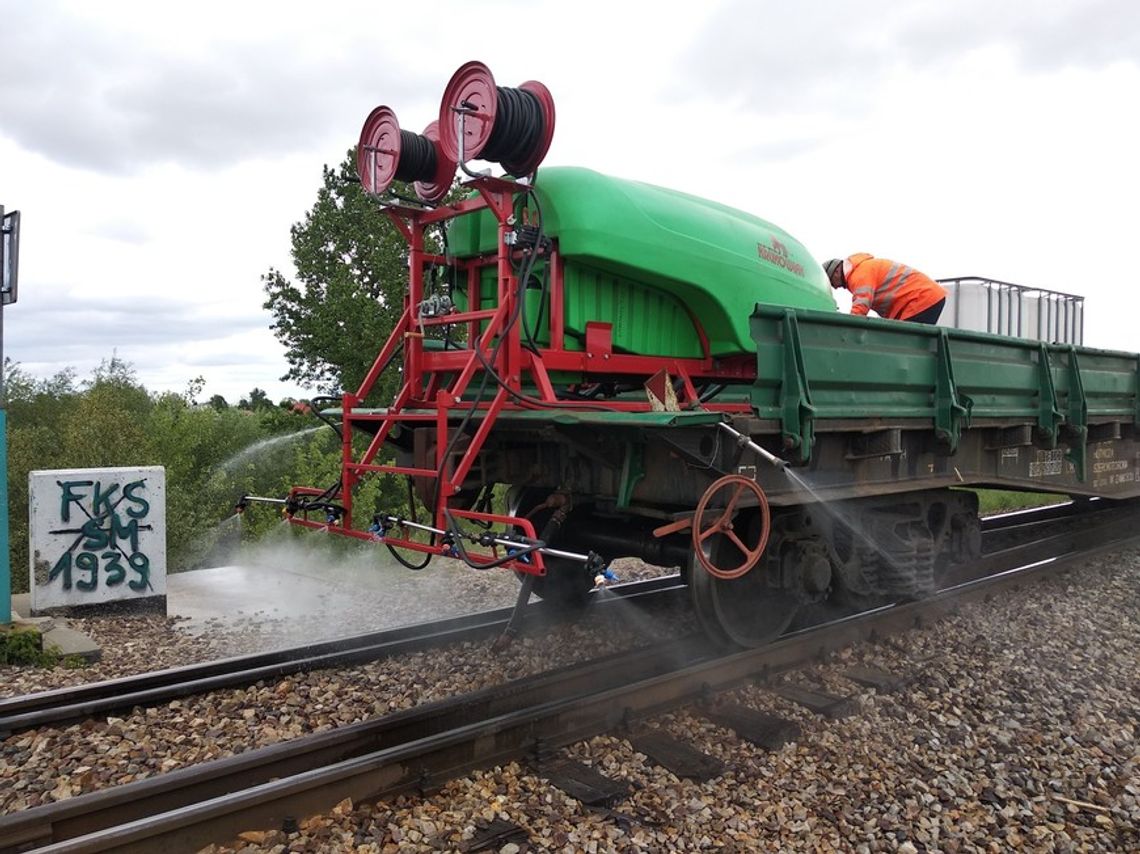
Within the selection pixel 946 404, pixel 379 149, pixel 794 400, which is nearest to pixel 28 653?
pixel 379 149

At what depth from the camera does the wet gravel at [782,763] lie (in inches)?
137

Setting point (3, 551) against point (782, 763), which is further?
point (3, 551)

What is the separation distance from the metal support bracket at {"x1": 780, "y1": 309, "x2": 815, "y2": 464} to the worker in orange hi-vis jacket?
10.5 feet

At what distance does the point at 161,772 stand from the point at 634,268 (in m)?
3.60

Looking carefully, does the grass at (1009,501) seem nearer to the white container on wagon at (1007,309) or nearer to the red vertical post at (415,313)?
the white container on wagon at (1007,309)

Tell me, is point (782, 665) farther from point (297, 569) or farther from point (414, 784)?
point (297, 569)

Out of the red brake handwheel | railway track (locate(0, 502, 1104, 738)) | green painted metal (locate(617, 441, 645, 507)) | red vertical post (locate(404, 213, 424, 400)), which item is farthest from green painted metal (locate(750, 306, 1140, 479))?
railway track (locate(0, 502, 1104, 738))

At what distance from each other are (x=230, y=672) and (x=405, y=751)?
1880mm

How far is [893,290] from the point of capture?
8062mm

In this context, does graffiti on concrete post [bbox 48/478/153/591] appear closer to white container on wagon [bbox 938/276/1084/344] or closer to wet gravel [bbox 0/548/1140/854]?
wet gravel [bbox 0/548/1140/854]

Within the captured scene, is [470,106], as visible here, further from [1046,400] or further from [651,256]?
[1046,400]

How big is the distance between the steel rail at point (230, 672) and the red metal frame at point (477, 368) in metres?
0.81

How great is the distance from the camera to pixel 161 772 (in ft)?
12.7

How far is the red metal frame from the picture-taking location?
458 cm
